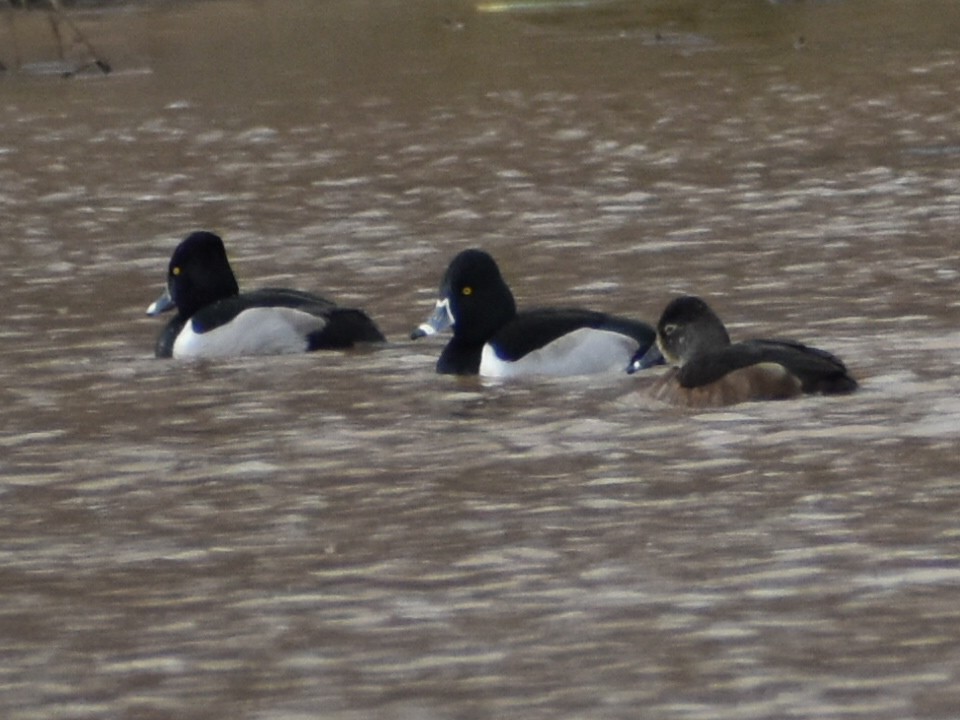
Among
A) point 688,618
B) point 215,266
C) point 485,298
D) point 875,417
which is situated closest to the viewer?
point 688,618

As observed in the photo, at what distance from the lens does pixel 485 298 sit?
42.6 ft

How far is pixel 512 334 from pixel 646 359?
69 centimetres

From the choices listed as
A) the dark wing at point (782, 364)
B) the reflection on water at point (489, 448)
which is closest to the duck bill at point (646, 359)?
the reflection on water at point (489, 448)

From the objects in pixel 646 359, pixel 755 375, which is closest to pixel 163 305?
pixel 646 359

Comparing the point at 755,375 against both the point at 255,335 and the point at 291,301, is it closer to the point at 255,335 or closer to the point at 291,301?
the point at 291,301

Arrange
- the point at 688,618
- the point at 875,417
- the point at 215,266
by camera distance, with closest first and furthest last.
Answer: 1. the point at 688,618
2. the point at 875,417
3. the point at 215,266

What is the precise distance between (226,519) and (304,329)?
404 cm

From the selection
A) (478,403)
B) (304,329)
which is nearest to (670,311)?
(478,403)

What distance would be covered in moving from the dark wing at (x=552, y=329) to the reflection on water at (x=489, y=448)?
1.06 ft

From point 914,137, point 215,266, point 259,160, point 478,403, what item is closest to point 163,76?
point 259,160

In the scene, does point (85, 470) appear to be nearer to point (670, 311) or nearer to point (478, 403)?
point (478, 403)

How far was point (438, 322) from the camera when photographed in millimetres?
13094

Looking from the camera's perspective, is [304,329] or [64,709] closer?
[64,709]

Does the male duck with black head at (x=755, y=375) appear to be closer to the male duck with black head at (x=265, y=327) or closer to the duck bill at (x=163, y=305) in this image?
the male duck with black head at (x=265, y=327)
